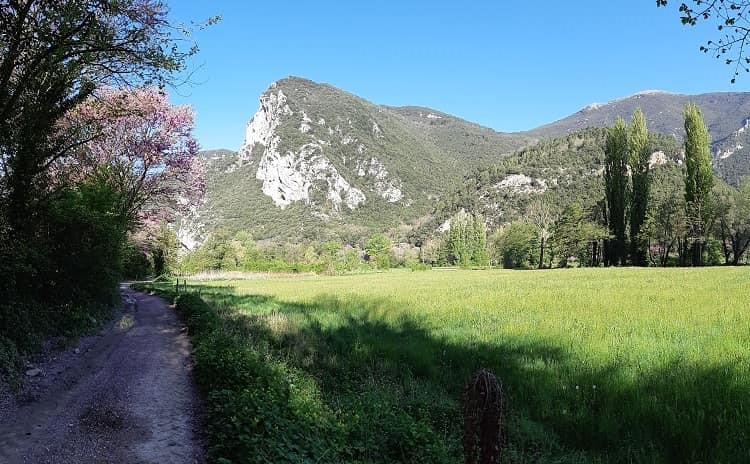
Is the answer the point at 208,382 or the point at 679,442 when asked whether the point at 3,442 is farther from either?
the point at 679,442

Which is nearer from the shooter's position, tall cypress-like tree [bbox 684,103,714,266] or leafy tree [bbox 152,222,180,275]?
leafy tree [bbox 152,222,180,275]

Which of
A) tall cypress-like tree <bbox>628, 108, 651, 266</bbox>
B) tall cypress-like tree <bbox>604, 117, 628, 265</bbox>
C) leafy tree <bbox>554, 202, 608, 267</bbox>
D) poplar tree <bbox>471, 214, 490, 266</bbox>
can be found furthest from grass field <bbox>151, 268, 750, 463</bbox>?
poplar tree <bbox>471, 214, 490, 266</bbox>

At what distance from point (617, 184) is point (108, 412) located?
6384cm

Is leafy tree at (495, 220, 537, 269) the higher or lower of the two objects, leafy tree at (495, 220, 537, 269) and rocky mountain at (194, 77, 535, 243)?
the lower

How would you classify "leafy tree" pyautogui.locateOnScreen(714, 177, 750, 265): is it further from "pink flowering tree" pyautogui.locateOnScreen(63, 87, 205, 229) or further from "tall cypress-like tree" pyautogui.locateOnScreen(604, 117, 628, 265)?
"pink flowering tree" pyautogui.locateOnScreen(63, 87, 205, 229)

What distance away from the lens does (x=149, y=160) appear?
919 inches

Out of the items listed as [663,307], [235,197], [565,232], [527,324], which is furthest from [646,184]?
[235,197]

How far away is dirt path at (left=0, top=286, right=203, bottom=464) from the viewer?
495 centimetres

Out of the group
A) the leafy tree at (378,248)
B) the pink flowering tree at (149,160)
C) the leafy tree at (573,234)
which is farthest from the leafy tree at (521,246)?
the pink flowering tree at (149,160)

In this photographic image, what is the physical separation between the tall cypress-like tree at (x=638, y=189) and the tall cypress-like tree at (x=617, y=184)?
90cm

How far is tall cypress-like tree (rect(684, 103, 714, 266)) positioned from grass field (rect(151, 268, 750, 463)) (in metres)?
46.2

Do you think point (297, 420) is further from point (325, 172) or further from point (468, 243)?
point (325, 172)

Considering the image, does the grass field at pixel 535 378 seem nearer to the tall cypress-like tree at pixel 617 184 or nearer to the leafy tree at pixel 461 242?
the tall cypress-like tree at pixel 617 184

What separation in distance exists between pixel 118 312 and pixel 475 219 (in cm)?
9702
